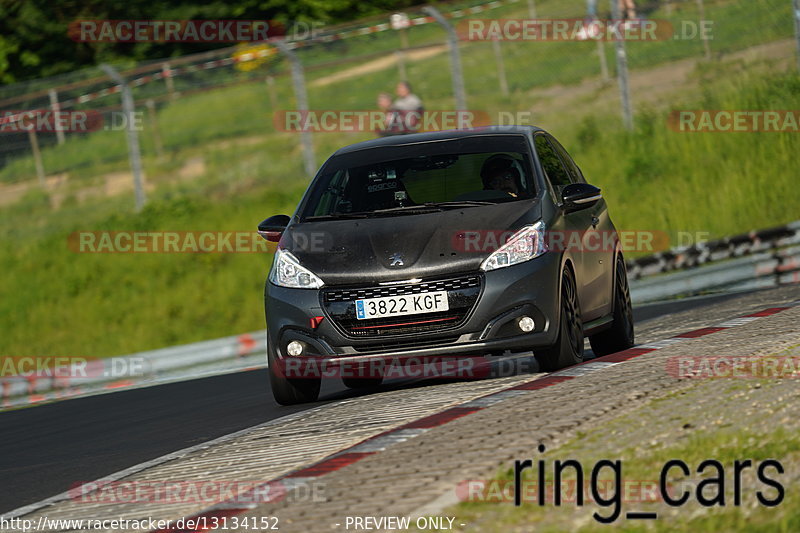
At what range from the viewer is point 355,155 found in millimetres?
10648

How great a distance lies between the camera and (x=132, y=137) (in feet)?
82.7

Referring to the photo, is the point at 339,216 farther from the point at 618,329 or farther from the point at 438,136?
the point at 618,329

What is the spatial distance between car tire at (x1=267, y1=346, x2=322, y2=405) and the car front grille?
2.41 feet

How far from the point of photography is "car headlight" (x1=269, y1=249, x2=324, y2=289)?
9383 mm

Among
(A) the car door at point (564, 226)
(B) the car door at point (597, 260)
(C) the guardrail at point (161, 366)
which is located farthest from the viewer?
(C) the guardrail at point (161, 366)

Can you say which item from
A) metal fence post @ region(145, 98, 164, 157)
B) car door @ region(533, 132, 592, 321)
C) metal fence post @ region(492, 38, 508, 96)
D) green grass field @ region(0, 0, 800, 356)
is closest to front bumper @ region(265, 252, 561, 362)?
car door @ region(533, 132, 592, 321)

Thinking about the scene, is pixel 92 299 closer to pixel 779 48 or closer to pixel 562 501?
pixel 779 48

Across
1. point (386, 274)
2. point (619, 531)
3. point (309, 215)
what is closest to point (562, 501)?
point (619, 531)

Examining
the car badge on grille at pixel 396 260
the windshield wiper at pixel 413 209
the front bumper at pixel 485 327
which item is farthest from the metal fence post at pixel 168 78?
the car badge on grille at pixel 396 260

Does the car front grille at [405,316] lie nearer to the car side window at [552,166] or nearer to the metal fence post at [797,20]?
the car side window at [552,166]

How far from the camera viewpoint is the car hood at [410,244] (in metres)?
9.15

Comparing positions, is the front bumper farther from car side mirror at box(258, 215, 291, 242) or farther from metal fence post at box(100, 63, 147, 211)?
metal fence post at box(100, 63, 147, 211)

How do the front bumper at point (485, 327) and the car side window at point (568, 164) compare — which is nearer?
the front bumper at point (485, 327)

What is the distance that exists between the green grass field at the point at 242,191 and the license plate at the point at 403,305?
13.1m
